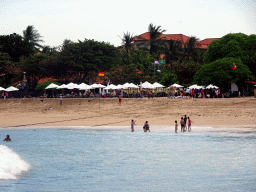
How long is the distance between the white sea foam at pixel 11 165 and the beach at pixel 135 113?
46.9 feet

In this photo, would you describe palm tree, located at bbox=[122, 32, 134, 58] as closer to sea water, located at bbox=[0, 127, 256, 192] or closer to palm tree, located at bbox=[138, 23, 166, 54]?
palm tree, located at bbox=[138, 23, 166, 54]

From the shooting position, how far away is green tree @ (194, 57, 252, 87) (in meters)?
49.7

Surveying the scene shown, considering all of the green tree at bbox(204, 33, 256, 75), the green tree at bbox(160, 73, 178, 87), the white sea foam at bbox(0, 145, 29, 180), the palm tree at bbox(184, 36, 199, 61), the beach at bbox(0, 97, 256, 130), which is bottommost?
the white sea foam at bbox(0, 145, 29, 180)

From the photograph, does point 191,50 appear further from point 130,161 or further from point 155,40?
point 130,161

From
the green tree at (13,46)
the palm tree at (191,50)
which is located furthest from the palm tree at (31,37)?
the palm tree at (191,50)

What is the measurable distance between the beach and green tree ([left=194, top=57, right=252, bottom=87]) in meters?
7.07

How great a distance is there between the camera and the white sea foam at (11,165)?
1771 centimetres

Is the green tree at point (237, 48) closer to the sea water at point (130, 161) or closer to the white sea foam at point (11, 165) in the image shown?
the sea water at point (130, 161)

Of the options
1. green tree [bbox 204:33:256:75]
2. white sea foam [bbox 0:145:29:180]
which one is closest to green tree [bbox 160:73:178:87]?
green tree [bbox 204:33:256:75]

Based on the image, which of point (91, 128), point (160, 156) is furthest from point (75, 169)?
point (91, 128)

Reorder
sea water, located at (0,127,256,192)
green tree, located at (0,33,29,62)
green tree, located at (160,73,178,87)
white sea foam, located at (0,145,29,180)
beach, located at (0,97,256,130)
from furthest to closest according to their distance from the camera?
1. green tree, located at (0,33,29,62)
2. green tree, located at (160,73,178,87)
3. beach, located at (0,97,256,130)
4. white sea foam, located at (0,145,29,180)
5. sea water, located at (0,127,256,192)

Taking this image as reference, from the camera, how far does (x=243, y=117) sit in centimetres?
3469

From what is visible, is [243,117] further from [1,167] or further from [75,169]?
[1,167]

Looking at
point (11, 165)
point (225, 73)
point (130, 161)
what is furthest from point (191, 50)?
point (11, 165)
